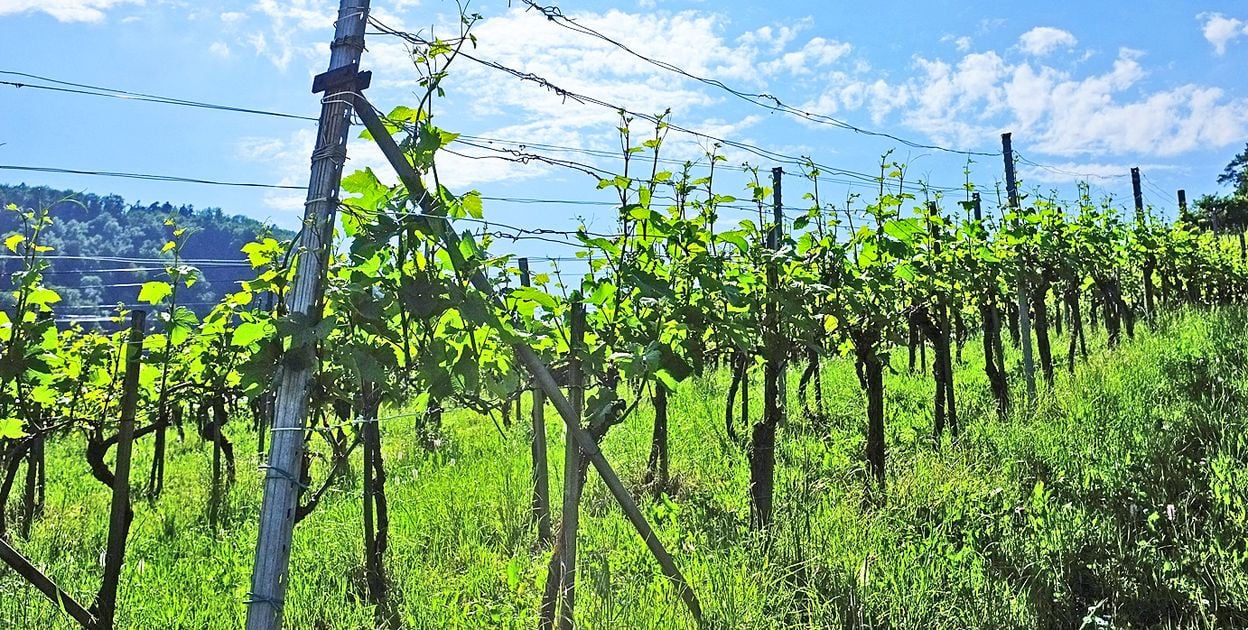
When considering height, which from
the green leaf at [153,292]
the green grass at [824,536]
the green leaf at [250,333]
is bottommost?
the green grass at [824,536]

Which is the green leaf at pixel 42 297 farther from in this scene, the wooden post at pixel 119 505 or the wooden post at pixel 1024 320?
the wooden post at pixel 1024 320

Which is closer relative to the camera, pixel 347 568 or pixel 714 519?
pixel 347 568

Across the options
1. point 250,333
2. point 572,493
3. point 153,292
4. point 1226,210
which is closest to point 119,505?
point 153,292

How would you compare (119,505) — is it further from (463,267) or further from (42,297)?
(463,267)

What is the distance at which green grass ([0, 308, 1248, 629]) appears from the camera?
3438 mm

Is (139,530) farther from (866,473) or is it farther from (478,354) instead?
(866,473)

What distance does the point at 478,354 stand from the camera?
265 centimetres

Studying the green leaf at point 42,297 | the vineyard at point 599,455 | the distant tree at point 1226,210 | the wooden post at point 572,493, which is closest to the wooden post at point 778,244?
the vineyard at point 599,455

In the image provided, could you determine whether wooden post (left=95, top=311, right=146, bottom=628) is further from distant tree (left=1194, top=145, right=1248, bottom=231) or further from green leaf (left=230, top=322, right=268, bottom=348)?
distant tree (left=1194, top=145, right=1248, bottom=231)

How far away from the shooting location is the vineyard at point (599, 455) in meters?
2.30

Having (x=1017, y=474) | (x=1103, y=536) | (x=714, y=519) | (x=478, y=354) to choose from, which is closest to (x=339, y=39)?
(x=478, y=354)

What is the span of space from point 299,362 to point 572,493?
51.2 inches

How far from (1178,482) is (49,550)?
7103 millimetres

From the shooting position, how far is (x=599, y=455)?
2758 millimetres
